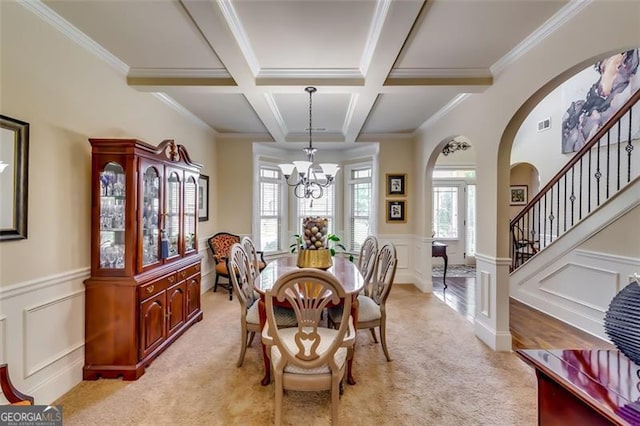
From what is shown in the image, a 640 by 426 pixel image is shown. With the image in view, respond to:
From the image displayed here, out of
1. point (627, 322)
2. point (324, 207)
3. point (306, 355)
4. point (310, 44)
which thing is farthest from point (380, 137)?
point (627, 322)

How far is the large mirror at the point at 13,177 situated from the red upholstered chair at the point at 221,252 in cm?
280

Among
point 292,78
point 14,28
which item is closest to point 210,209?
point 292,78

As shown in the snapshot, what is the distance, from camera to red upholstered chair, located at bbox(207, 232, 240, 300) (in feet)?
14.9

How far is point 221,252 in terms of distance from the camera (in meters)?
4.82

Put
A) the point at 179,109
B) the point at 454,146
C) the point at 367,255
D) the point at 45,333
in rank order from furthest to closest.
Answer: the point at 454,146
the point at 179,109
the point at 367,255
the point at 45,333

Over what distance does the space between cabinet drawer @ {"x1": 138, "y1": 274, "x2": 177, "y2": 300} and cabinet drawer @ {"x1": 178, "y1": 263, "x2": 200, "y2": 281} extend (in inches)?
5.0

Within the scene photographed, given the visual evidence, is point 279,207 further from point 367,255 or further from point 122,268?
point 122,268

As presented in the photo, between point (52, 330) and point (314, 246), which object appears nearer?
point (52, 330)

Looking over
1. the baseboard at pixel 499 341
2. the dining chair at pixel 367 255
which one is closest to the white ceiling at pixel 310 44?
the dining chair at pixel 367 255

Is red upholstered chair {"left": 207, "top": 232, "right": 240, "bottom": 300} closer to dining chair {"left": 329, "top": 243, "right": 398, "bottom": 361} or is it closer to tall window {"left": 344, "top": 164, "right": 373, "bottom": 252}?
tall window {"left": 344, "top": 164, "right": 373, "bottom": 252}

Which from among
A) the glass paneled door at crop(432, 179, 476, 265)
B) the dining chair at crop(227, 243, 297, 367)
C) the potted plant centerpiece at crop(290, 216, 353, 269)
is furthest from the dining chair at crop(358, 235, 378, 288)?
the glass paneled door at crop(432, 179, 476, 265)

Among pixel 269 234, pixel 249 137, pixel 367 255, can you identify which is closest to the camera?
pixel 367 255

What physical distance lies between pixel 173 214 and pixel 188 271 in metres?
0.67

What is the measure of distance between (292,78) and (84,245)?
237cm
